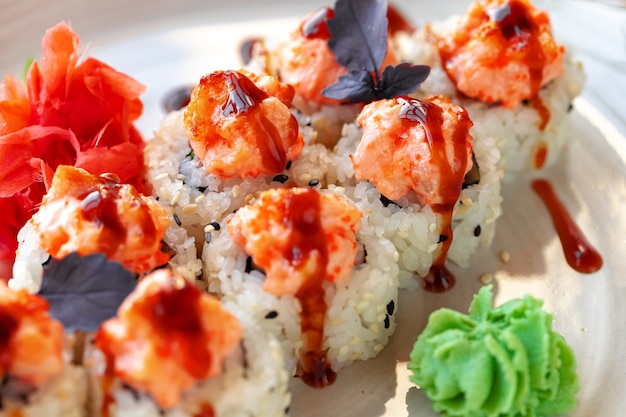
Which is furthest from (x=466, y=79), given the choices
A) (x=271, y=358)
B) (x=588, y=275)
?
(x=271, y=358)

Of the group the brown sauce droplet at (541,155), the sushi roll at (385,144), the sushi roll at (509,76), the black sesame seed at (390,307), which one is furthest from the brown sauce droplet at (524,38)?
the black sesame seed at (390,307)

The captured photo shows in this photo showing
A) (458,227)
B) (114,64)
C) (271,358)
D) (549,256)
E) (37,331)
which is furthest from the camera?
(114,64)

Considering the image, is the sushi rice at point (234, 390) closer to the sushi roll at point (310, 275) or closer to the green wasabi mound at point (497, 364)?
the sushi roll at point (310, 275)

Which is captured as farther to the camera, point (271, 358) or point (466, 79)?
point (466, 79)

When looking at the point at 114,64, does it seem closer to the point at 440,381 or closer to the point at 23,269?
the point at 23,269

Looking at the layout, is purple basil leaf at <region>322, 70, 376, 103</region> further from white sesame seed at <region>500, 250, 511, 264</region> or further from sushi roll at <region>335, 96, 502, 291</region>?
white sesame seed at <region>500, 250, 511, 264</region>

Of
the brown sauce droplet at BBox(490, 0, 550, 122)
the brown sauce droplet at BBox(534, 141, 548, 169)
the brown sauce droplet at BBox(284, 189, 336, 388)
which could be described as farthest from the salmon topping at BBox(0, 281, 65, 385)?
the brown sauce droplet at BBox(534, 141, 548, 169)
